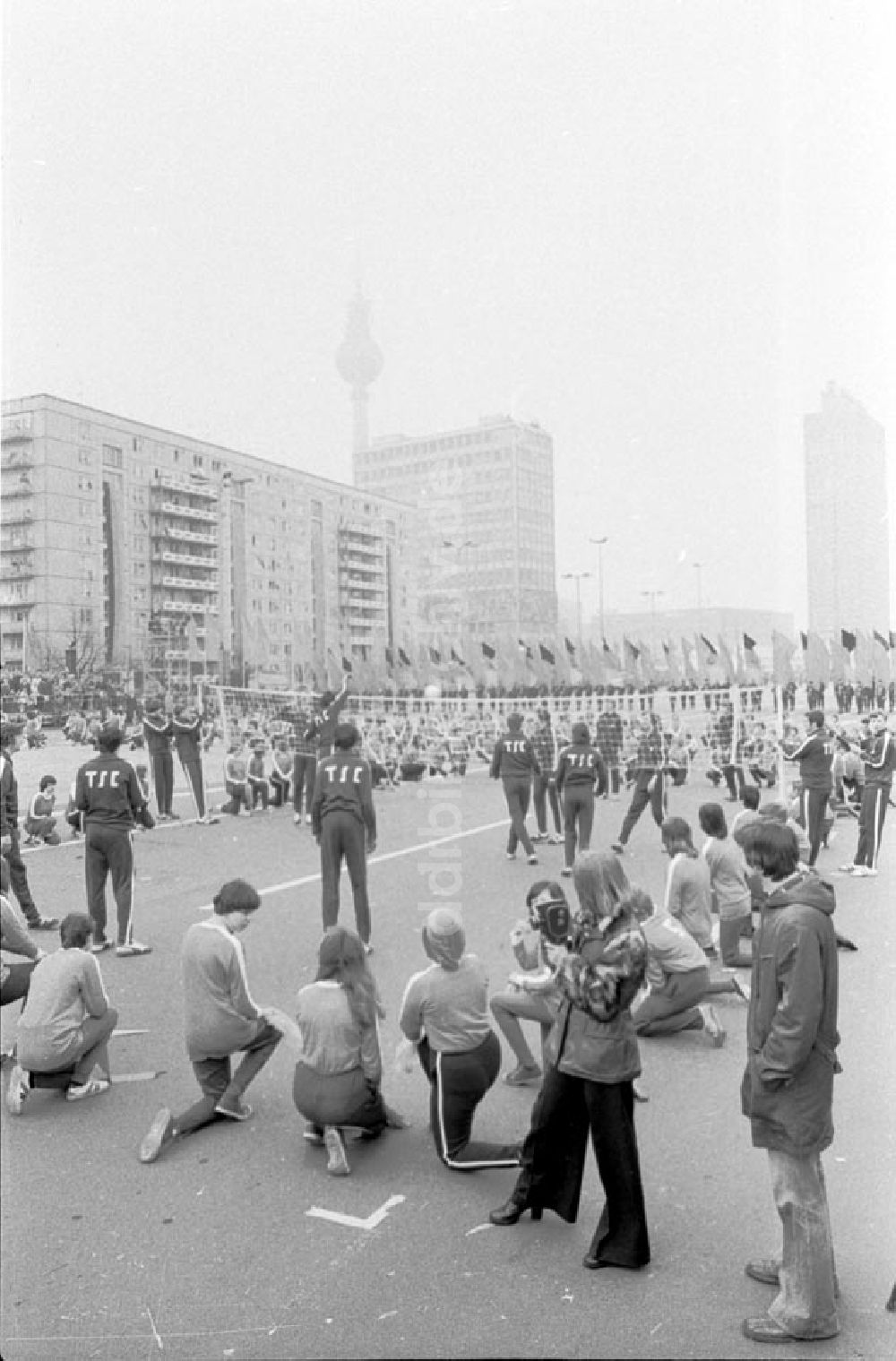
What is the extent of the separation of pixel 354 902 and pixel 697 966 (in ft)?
6.21

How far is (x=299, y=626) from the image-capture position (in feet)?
14.5

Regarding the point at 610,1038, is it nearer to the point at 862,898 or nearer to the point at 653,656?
the point at 862,898

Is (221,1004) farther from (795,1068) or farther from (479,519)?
(795,1068)

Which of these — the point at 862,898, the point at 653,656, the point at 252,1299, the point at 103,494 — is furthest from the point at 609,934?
the point at 653,656

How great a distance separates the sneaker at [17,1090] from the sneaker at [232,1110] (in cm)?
82

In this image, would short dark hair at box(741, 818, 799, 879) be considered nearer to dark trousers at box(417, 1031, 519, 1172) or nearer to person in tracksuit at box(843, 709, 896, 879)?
dark trousers at box(417, 1031, 519, 1172)

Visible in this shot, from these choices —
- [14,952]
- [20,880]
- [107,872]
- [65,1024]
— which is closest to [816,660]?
[107,872]

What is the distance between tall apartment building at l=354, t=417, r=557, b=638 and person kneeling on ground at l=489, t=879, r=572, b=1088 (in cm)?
115

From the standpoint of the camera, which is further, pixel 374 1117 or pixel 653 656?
pixel 653 656

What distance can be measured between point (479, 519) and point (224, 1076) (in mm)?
2341

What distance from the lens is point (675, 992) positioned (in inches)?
166

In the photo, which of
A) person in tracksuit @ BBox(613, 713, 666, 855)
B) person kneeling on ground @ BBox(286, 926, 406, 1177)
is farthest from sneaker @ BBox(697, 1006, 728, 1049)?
person in tracksuit @ BBox(613, 713, 666, 855)

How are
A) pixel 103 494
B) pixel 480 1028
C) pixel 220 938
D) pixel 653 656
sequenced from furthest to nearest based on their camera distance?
pixel 653 656 < pixel 103 494 < pixel 220 938 < pixel 480 1028

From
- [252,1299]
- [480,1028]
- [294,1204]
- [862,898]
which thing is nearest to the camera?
[252,1299]
